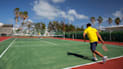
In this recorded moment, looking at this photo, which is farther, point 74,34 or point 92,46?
point 74,34

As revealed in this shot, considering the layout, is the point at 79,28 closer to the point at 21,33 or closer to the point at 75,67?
the point at 21,33

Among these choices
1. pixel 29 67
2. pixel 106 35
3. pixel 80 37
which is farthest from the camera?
A: pixel 80 37

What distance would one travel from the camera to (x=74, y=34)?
111 feet

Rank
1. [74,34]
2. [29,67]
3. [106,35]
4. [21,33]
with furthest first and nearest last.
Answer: [21,33], [74,34], [106,35], [29,67]

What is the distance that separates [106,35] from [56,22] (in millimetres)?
56167

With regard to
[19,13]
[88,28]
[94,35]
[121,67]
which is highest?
[19,13]

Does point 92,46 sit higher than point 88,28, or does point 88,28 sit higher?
point 88,28

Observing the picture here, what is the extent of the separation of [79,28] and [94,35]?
86.1 m

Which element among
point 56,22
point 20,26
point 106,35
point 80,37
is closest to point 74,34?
point 80,37

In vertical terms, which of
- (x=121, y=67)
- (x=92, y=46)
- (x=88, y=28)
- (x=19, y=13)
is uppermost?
(x=19, y=13)

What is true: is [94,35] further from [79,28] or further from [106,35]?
[79,28]

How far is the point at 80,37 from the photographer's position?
3108 centimetres

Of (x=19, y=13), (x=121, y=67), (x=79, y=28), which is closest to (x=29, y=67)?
(x=121, y=67)

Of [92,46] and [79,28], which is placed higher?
[79,28]
